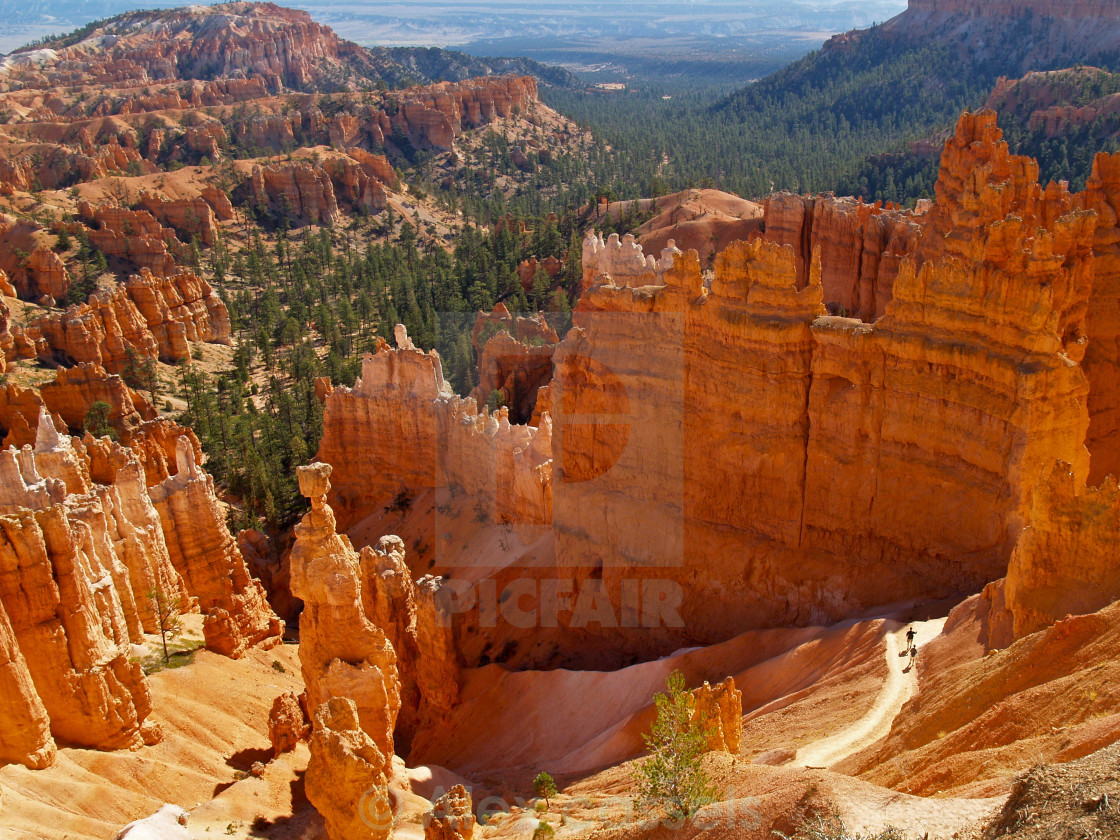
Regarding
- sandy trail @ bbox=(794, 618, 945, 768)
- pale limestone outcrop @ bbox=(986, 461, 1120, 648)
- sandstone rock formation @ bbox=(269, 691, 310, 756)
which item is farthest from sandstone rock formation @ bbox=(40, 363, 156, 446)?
pale limestone outcrop @ bbox=(986, 461, 1120, 648)

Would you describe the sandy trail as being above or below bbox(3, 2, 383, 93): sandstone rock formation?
below

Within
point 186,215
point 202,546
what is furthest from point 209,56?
point 202,546

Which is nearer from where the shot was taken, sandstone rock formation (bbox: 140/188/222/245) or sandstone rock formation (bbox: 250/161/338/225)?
sandstone rock formation (bbox: 140/188/222/245)

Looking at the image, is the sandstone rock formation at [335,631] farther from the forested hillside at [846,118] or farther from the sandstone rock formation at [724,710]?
the forested hillside at [846,118]

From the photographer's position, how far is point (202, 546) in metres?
27.1

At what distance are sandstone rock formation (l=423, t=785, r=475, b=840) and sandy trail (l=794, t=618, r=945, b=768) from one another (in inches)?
177

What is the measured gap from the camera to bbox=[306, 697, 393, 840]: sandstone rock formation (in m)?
12.7

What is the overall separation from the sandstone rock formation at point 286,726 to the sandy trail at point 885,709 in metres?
9.63

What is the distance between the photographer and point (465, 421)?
1198 inches

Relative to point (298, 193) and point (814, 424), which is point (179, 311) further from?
point (814, 424)

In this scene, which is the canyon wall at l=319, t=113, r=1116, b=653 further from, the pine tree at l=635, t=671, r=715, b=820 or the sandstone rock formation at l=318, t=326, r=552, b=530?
the pine tree at l=635, t=671, r=715, b=820

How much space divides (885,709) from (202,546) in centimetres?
1991

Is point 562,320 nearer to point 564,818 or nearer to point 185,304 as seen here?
point 185,304

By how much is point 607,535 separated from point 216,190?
266ft
